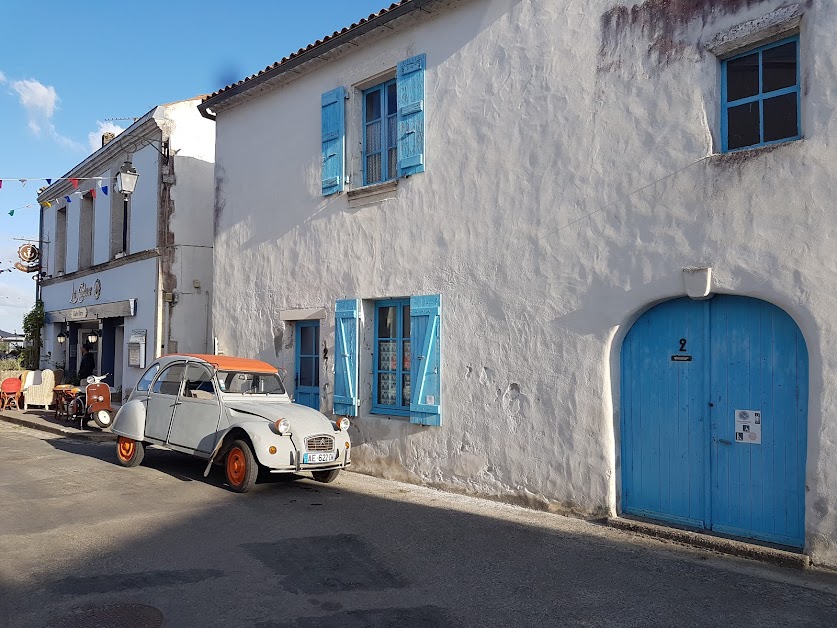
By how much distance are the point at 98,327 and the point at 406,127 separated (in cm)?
1358

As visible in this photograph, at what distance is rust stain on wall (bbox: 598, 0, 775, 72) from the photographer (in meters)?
6.66

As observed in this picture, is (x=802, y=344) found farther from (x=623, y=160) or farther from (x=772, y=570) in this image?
(x=623, y=160)

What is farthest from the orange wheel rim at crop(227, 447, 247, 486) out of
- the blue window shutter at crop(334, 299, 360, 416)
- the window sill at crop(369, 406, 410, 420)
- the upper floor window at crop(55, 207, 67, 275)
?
the upper floor window at crop(55, 207, 67, 275)

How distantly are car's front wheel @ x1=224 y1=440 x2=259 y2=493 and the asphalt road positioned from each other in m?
0.17

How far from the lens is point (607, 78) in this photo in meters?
7.47

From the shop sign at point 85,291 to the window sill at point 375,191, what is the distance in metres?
10.8

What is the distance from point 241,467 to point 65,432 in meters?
7.18

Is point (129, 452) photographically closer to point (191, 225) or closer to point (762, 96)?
point (191, 225)

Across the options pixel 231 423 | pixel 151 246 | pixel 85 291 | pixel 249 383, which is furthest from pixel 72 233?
pixel 231 423

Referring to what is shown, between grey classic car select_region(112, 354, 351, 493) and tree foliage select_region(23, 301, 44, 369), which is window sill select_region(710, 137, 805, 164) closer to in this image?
grey classic car select_region(112, 354, 351, 493)

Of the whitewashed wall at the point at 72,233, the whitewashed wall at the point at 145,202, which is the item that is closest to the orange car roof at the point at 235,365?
the whitewashed wall at the point at 145,202

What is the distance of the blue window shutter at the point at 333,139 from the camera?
34.5 feet

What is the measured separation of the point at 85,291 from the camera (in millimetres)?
19203

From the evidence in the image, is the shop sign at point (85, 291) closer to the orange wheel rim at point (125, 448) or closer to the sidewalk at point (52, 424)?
the sidewalk at point (52, 424)
